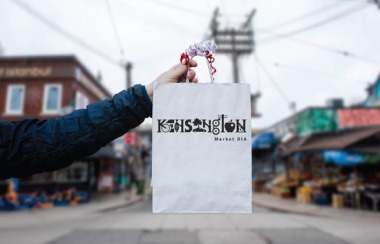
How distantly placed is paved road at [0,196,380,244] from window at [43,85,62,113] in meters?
7.65

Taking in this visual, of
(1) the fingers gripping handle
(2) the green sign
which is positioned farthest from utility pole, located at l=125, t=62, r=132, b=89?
(1) the fingers gripping handle

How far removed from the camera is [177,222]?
28.3 feet

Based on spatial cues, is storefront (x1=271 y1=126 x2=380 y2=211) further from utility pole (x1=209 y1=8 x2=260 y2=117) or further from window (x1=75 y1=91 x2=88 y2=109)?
window (x1=75 y1=91 x2=88 y2=109)

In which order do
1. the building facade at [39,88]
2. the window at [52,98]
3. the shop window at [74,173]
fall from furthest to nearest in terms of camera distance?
the window at [52,98]
the building facade at [39,88]
the shop window at [74,173]

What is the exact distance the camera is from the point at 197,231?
7.29m

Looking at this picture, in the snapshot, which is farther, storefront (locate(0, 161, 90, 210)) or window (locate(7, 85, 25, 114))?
window (locate(7, 85, 25, 114))

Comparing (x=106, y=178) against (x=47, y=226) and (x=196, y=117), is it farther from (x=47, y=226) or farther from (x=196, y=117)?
(x=196, y=117)

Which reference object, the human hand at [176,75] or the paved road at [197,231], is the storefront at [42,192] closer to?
the paved road at [197,231]

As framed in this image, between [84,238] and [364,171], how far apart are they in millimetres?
13309

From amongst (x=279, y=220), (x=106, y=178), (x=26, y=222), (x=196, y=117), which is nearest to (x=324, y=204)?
(x=279, y=220)

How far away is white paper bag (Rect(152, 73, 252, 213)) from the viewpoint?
1.42 m

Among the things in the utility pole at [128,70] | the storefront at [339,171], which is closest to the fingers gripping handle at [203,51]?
the storefront at [339,171]

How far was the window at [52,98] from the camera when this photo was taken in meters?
16.0

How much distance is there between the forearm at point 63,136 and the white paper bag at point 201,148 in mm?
182
